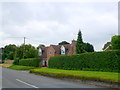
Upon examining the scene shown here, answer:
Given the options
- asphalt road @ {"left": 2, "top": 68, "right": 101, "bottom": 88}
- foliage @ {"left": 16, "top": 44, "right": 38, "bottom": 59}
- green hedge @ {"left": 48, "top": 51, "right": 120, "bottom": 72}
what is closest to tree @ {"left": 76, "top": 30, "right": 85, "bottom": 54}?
green hedge @ {"left": 48, "top": 51, "right": 120, "bottom": 72}

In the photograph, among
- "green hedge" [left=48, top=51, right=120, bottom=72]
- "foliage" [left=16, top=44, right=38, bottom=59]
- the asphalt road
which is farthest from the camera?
"foliage" [left=16, top=44, right=38, bottom=59]

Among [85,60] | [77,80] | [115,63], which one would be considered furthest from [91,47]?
[77,80]

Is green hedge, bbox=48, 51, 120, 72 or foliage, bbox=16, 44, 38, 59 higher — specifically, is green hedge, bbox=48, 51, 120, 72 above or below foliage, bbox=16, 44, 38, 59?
below

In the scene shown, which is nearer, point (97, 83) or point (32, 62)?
point (97, 83)

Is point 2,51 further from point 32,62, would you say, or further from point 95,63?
point 95,63

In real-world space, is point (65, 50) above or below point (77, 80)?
above

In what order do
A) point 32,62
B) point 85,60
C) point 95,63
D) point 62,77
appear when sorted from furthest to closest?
point 32,62 < point 85,60 < point 95,63 < point 62,77

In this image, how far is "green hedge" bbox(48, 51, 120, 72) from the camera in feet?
76.3

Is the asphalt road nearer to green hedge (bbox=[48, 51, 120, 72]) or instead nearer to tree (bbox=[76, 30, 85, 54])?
green hedge (bbox=[48, 51, 120, 72])

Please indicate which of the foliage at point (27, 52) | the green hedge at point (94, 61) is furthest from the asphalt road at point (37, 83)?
the foliage at point (27, 52)

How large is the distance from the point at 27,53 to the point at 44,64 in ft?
23.0

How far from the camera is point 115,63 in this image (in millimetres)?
22922

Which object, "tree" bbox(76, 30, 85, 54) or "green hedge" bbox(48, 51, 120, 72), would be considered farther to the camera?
"tree" bbox(76, 30, 85, 54)

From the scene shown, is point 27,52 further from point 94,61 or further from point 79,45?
point 94,61
